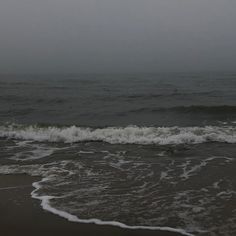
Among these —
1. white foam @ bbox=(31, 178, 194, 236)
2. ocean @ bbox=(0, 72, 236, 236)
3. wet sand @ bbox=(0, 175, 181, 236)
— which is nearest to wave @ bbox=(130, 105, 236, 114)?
ocean @ bbox=(0, 72, 236, 236)

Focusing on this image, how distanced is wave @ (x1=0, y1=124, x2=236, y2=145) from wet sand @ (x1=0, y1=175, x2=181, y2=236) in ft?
21.4

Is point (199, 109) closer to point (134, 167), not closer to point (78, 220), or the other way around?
point (134, 167)

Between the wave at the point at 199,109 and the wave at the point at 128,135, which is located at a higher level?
the wave at the point at 199,109

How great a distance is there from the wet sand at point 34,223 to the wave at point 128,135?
6510mm

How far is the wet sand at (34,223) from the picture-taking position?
18.2ft

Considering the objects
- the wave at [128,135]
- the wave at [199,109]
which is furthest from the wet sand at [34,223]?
the wave at [199,109]

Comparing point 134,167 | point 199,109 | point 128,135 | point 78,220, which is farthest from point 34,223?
point 199,109

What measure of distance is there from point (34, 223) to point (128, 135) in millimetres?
8341

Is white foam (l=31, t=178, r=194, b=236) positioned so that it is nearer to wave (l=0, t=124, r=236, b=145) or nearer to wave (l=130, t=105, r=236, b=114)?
wave (l=0, t=124, r=236, b=145)

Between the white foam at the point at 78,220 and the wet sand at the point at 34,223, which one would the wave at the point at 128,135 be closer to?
the white foam at the point at 78,220

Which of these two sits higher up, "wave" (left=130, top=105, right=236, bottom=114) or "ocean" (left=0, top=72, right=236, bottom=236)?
"wave" (left=130, top=105, right=236, bottom=114)

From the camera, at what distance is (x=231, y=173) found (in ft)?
28.2

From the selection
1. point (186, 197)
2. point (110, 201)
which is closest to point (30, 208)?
point (110, 201)

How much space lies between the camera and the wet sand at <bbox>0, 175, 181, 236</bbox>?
5.55 m
